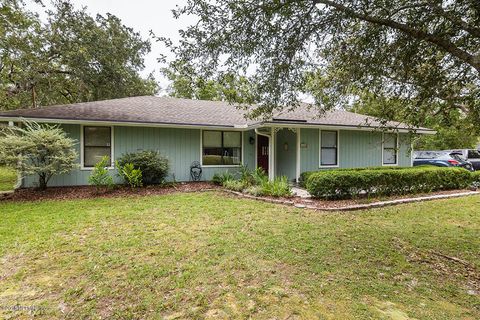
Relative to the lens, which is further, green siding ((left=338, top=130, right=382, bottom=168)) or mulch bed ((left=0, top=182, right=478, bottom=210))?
green siding ((left=338, top=130, right=382, bottom=168))

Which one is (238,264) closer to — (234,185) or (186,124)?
(234,185)

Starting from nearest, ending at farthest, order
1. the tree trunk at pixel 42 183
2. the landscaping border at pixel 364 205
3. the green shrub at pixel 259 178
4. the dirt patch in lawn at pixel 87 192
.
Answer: the landscaping border at pixel 364 205 < the dirt patch in lawn at pixel 87 192 < the tree trunk at pixel 42 183 < the green shrub at pixel 259 178

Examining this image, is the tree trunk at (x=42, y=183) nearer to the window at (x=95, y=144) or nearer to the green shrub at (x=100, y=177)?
the window at (x=95, y=144)

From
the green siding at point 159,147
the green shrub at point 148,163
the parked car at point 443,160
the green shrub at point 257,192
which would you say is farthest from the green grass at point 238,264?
the parked car at point 443,160

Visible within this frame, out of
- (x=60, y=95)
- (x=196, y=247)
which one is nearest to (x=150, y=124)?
(x=196, y=247)

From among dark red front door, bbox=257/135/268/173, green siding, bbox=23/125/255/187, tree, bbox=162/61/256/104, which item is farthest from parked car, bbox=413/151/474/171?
tree, bbox=162/61/256/104

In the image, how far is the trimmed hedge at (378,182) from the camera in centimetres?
765

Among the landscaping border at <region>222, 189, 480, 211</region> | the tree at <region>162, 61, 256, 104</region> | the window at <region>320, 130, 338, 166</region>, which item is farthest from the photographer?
the window at <region>320, 130, 338, 166</region>

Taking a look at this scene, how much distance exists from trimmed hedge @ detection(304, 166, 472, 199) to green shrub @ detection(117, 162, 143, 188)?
214 inches

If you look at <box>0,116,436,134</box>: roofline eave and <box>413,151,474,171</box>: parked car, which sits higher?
<box>0,116,436,134</box>: roofline eave

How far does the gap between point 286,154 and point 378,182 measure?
13.6ft

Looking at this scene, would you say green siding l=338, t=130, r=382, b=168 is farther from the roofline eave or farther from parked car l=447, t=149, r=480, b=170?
parked car l=447, t=149, r=480, b=170

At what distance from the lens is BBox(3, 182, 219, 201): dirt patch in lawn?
7.82m

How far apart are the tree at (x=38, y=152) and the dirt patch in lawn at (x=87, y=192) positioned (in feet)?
1.53
